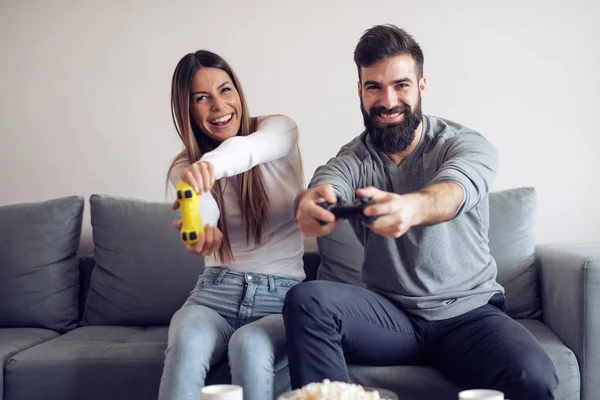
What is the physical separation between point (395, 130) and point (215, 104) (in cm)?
52

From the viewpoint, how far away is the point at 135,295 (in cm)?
248

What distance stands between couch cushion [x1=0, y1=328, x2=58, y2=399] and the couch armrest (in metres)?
1.62

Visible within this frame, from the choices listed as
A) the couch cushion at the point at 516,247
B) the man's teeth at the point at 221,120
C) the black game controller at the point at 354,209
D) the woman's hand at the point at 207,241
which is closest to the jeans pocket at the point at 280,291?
the woman's hand at the point at 207,241

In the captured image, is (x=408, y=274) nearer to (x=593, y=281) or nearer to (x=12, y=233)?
(x=593, y=281)

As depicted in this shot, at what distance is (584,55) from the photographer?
2.67 m

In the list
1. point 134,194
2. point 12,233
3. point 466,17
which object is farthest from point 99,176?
point 466,17

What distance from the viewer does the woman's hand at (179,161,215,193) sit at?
5.40 ft

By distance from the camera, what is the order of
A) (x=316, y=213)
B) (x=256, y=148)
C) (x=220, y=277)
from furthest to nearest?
(x=220, y=277) → (x=256, y=148) → (x=316, y=213)

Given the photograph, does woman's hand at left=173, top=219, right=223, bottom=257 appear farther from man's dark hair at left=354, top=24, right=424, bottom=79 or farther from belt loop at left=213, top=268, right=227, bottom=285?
man's dark hair at left=354, top=24, right=424, bottom=79

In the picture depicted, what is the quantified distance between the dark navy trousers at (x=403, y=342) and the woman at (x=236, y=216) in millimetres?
146

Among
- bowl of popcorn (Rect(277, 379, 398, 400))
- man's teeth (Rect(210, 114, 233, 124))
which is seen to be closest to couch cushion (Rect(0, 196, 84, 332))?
man's teeth (Rect(210, 114, 233, 124))

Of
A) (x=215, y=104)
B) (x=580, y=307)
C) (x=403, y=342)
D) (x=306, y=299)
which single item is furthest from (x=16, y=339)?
(x=580, y=307)

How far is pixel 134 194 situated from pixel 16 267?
533mm

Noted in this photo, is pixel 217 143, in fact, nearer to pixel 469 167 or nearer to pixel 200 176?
pixel 200 176
